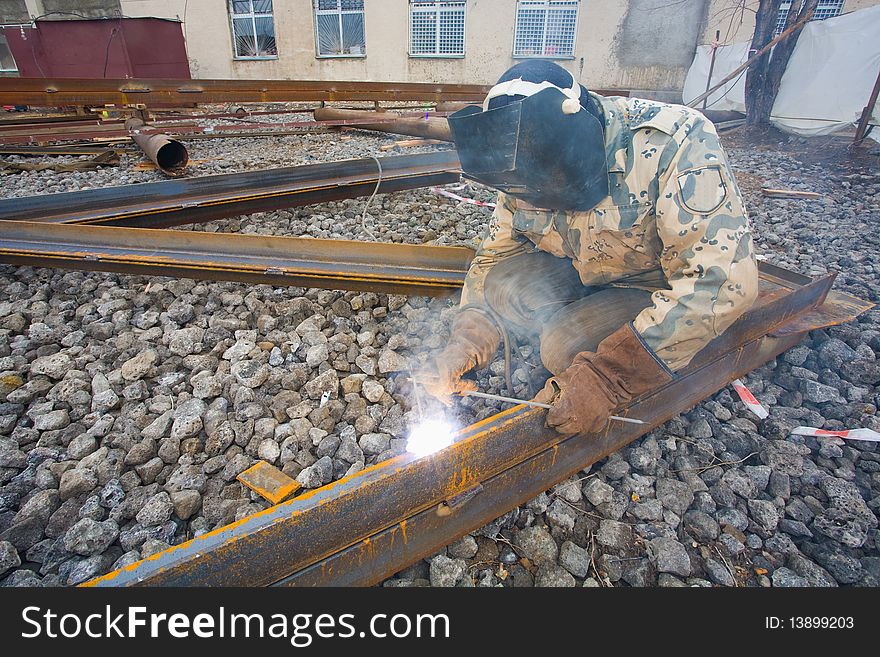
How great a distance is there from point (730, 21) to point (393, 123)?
10.4m

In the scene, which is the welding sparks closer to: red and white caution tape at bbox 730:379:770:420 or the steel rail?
red and white caution tape at bbox 730:379:770:420

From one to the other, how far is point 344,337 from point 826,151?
8912 millimetres

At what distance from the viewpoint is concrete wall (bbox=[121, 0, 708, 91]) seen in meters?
13.5

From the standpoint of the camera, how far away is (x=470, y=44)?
14570mm

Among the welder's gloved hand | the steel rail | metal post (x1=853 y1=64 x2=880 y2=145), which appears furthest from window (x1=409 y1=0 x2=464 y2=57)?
the welder's gloved hand

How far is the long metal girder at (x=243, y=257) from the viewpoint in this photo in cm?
271

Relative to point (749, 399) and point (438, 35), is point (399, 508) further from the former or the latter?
point (438, 35)

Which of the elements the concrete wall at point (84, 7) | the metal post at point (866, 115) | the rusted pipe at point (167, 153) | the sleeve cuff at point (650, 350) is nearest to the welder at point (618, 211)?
the sleeve cuff at point (650, 350)

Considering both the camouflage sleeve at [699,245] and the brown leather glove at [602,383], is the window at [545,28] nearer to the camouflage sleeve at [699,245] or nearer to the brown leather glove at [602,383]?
the camouflage sleeve at [699,245]

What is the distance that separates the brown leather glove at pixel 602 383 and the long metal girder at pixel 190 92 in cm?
830

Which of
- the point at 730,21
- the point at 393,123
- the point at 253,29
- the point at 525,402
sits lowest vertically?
the point at 525,402

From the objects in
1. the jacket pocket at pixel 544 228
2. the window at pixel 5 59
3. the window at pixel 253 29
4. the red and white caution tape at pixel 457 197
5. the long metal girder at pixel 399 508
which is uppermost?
the window at pixel 253 29

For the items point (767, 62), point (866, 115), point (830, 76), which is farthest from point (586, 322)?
point (767, 62)

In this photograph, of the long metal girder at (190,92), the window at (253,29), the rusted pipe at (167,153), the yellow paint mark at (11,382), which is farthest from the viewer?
the window at (253,29)
